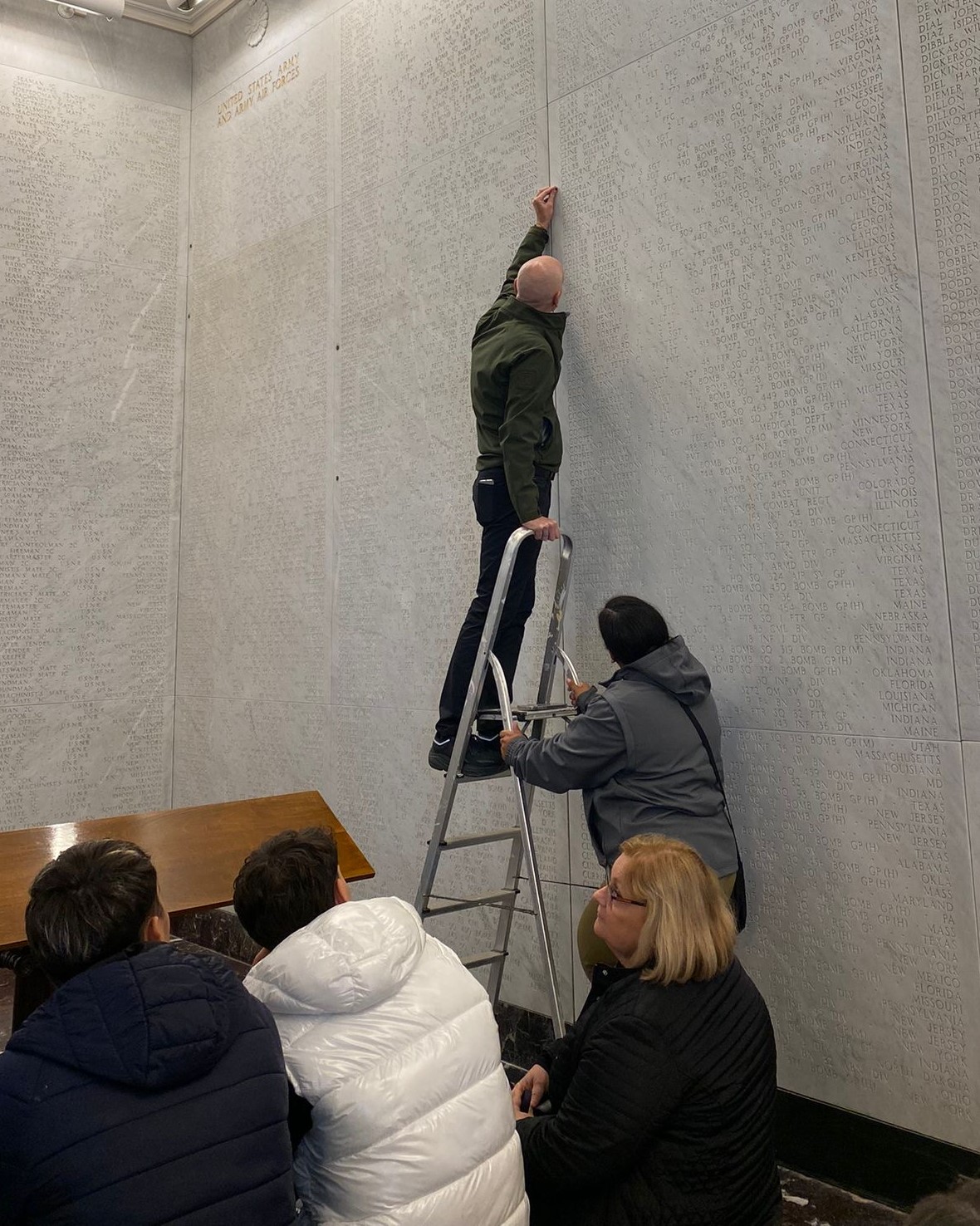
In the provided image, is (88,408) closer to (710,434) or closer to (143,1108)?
(710,434)

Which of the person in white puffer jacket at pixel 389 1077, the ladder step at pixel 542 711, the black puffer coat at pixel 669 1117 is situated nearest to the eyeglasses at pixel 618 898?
the black puffer coat at pixel 669 1117

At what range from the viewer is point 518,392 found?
290 cm

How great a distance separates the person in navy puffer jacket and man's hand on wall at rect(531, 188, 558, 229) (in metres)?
2.79

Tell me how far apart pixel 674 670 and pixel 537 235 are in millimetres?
1712

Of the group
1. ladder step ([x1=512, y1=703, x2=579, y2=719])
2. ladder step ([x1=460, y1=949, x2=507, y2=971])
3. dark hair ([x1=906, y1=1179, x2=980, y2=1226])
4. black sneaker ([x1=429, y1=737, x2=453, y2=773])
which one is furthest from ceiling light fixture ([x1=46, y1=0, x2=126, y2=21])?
dark hair ([x1=906, y1=1179, x2=980, y2=1226])

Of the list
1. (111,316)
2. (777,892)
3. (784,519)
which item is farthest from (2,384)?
(777,892)

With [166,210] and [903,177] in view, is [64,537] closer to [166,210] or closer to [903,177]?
[166,210]

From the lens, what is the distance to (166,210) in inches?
213

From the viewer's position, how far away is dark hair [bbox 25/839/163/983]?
4.17 feet

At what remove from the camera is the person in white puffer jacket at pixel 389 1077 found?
4.28 ft

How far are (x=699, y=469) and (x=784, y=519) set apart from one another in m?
0.33

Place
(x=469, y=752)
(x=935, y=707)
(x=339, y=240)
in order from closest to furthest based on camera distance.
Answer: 1. (x=935, y=707)
2. (x=469, y=752)
3. (x=339, y=240)

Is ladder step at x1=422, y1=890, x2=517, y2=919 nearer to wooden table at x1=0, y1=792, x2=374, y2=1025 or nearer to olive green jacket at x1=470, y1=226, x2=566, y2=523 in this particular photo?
wooden table at x1=0, y1=792, x2=374, y2=1025

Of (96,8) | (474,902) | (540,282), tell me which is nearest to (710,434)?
(540,282)
